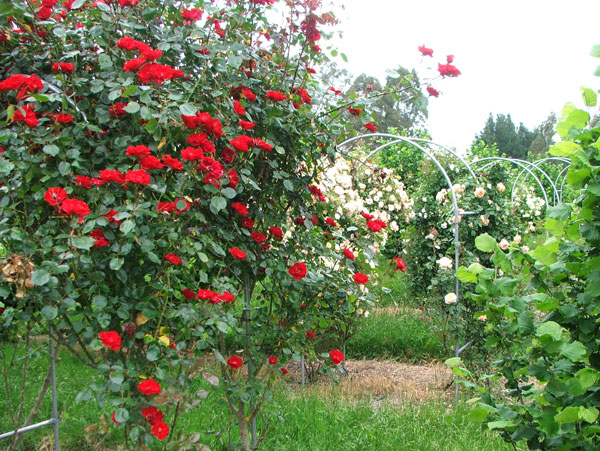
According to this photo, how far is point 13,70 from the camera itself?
6.57ft

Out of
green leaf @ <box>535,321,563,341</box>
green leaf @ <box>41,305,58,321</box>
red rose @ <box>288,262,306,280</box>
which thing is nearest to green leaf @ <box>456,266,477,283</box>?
green leaf @ <box>535,321,563,341</box>

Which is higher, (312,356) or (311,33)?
(311,33)

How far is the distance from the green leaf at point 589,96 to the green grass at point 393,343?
12.2ft

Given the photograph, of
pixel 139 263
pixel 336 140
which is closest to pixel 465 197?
pixel 336 140

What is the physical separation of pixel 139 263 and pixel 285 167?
2.65 feet

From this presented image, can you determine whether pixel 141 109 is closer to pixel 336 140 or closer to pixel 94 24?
pixel 94 24

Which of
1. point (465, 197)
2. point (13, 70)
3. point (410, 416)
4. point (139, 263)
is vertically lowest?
point (410, 416)

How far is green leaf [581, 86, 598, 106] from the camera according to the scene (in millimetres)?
1468

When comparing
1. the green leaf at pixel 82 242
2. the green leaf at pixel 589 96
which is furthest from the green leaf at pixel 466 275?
the green leaf at pixel 82 242

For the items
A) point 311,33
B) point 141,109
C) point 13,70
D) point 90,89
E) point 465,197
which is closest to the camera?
point 141,109

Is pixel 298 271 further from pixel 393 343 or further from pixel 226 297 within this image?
pixel 393 343

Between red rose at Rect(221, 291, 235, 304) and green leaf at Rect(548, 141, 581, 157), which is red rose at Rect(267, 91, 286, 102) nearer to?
red rose at Rect(221, 291, 235, 304)

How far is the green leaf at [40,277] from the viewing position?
5.00ft

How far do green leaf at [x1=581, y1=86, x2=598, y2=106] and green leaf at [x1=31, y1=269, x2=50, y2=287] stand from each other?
5.08ft
